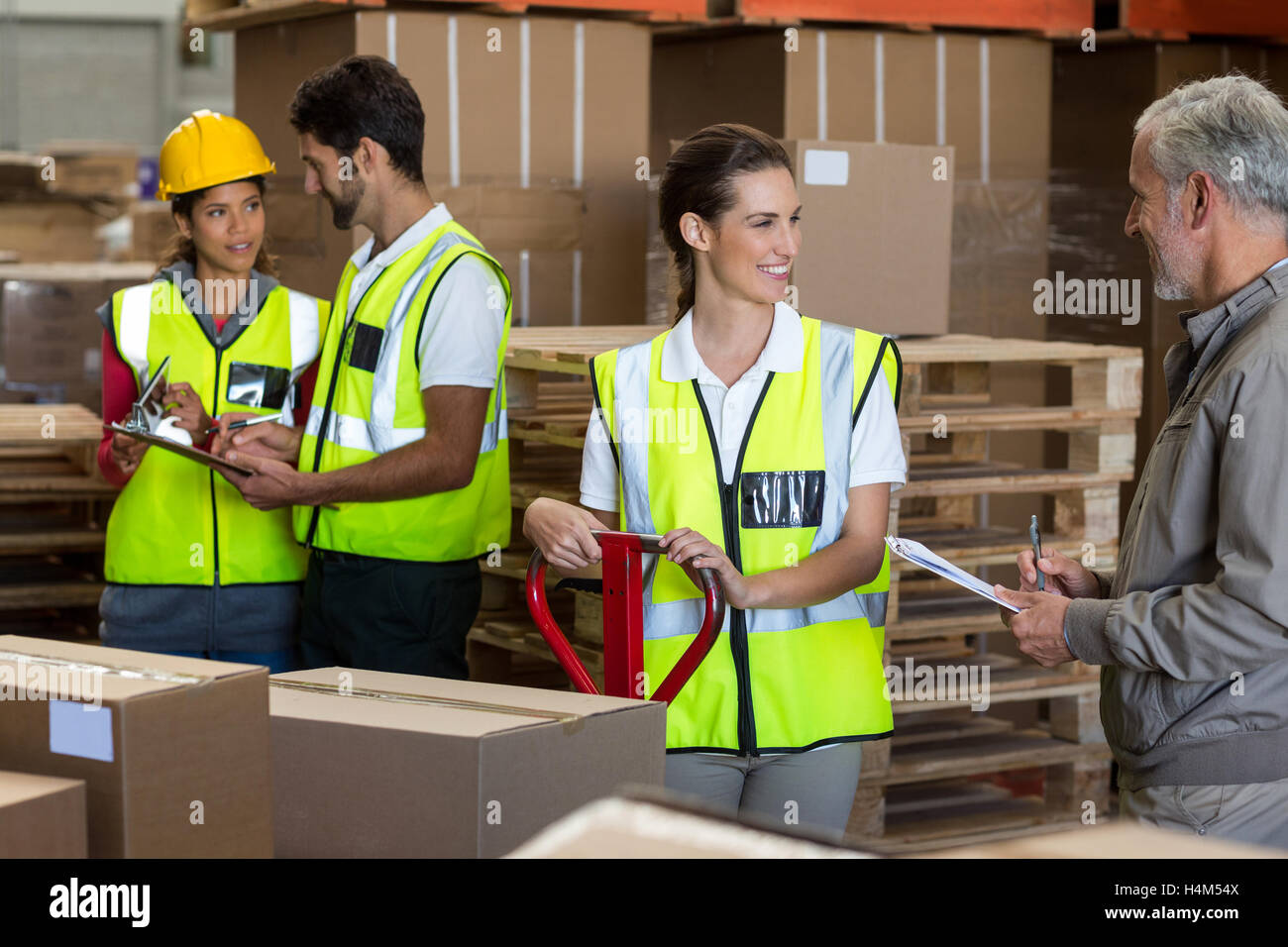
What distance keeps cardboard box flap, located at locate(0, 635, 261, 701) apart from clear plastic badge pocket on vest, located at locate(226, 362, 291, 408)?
1.78 meters

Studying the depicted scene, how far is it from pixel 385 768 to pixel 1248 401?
4.12 ft

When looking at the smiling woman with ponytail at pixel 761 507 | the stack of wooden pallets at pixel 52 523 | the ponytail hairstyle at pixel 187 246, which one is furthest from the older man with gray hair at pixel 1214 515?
the stack of wooden pallets at pixel 52 523

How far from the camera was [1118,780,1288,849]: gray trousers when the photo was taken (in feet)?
6.93

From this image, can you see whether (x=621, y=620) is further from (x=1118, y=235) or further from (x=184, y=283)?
(x=1118, y=235)

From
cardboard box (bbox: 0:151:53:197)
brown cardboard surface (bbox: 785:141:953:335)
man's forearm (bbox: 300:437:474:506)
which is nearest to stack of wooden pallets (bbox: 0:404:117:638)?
man's forearm (bbox: 300:437:474:506)

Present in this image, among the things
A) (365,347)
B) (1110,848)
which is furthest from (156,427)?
(1110,848)

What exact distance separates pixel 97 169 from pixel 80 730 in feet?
35.7

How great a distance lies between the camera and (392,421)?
10.5 feet

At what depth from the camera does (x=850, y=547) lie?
2564 mm

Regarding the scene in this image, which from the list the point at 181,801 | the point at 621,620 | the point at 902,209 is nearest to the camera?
the point at 181,801

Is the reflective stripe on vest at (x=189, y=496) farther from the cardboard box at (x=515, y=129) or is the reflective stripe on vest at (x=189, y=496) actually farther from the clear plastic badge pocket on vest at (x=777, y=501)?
the clear plastic badge pocket on vest at (x=777, y=501)

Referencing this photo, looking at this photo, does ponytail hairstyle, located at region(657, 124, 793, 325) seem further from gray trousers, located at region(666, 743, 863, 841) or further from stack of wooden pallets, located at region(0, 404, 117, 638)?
stack of wooden pallets, located at region(0, 404, 117, 638)

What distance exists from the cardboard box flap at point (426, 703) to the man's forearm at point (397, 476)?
1.02 meters

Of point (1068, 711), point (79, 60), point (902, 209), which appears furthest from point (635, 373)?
point (79, 60)
